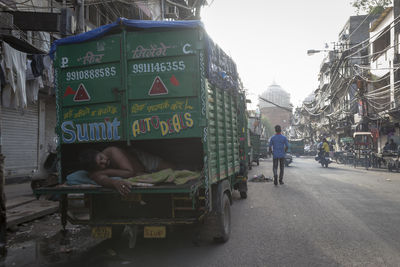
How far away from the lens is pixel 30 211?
296 inches

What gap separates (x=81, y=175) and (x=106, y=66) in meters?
1.59

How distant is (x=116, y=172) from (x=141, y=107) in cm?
98

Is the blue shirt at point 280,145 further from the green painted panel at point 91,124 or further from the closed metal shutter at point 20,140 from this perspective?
the closed metal shutter at point 20,140

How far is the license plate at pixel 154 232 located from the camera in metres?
4.32

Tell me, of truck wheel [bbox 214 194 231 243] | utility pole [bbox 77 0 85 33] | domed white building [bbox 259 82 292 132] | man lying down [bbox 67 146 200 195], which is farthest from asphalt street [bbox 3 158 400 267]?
domed white building [bbox 259 82 292 132]

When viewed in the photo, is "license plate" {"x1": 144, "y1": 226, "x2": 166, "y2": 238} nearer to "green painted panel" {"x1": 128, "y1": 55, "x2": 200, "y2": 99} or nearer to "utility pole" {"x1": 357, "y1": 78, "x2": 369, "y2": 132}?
"green painted panel" {"x1": 128, "y1": 55, "x2": 200, "y2": 99}

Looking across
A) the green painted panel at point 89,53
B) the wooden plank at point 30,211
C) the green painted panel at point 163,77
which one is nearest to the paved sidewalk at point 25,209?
the wooden plank at point 30,211

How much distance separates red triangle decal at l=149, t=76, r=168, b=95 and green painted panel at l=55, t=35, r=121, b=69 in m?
0.65

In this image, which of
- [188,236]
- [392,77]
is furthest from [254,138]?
[188,236]

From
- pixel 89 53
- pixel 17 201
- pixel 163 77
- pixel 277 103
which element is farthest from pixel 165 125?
pixel 277 103

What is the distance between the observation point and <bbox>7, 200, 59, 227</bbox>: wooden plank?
22.1 ft

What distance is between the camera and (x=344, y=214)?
689 cm

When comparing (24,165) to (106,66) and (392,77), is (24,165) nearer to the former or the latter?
(106,66)

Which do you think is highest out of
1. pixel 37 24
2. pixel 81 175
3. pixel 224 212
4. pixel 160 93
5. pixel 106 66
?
pixel 37 24
